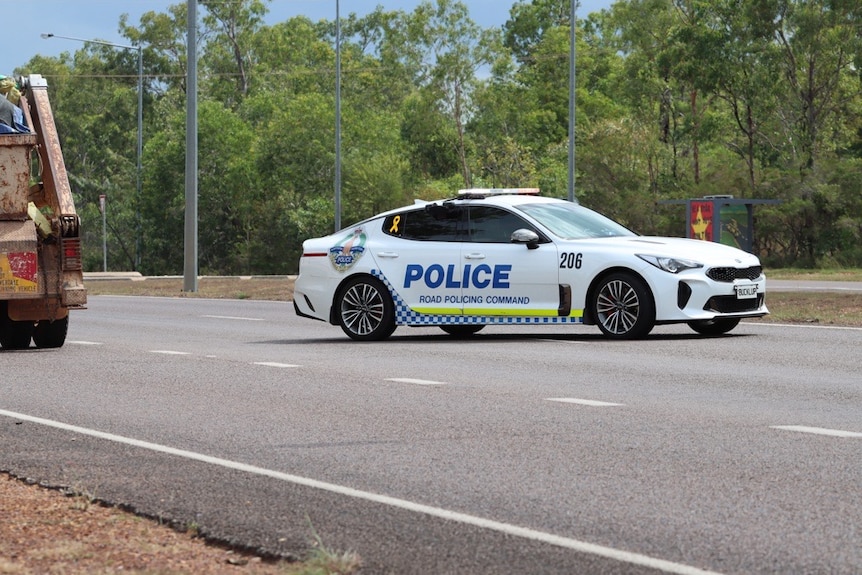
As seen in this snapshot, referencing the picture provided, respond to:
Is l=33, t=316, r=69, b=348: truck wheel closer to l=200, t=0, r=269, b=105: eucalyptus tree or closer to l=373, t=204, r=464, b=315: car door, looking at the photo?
l=373, t=204, r=464, b=315: car door

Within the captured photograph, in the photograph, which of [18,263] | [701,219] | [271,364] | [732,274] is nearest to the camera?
[271,364]

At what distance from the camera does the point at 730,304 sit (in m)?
16.7

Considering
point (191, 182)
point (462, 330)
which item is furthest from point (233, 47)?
point (462, 330)

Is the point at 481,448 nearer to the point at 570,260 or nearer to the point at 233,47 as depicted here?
the point at 570,260

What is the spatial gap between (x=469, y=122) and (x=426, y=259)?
70529 millimetres

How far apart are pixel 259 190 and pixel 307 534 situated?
75613 millimetres

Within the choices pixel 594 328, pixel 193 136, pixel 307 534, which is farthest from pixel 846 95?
pixel 307 534

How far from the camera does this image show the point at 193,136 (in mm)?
37500

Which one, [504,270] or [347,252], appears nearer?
[504,270]

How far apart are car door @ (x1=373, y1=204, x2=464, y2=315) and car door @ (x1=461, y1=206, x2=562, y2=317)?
0.14 m

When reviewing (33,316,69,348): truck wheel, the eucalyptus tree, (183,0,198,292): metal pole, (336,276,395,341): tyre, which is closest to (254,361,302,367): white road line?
(336,276,395,341): tyre

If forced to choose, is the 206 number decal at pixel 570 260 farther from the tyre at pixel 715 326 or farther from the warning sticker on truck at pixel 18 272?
the warning sticker on truck at pixel 18 272

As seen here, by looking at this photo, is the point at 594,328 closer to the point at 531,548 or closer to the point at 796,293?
the point at 796,293

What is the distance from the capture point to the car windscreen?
682 inches
